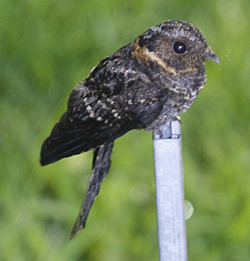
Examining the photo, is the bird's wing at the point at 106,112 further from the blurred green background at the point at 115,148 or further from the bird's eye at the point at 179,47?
the blurred green background at the point at 115,148

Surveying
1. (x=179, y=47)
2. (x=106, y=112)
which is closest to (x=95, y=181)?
(x=106, y=112)

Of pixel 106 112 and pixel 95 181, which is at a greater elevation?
pixel 106 112

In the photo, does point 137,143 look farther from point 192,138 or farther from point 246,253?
point 246,253

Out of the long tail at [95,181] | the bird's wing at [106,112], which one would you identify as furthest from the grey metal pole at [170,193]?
the long tail at [95,181]

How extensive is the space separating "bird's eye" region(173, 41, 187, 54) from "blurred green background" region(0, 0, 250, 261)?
626 millimetres

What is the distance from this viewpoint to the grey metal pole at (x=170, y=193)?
676 mm

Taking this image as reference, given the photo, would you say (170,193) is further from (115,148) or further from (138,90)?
(115,148)

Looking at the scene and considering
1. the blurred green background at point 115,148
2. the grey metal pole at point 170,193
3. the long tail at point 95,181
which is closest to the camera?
the grey metal pole at point 170,193

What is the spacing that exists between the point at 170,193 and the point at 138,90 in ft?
0.77

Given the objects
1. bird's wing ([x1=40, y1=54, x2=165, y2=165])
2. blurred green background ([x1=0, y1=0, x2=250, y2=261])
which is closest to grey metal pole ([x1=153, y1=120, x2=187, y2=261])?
bird's wing ([x1=40, y1=54, x2=165, y2=165])

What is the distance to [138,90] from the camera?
0.78 metres

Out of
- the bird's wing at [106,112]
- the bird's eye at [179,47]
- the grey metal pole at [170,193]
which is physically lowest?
the grey metal pole at [170,193]

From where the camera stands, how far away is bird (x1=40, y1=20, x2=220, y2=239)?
29.5 inches

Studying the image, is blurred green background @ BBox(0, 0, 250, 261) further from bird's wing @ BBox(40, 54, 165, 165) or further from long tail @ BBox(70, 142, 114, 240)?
bird's wing @ BBox(40, 54, 165, 165)
